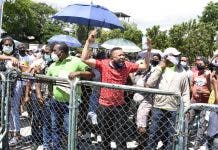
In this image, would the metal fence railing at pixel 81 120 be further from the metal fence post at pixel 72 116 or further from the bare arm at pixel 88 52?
the bare arm at pixel 88 52

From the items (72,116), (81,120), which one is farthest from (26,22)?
(72,116)

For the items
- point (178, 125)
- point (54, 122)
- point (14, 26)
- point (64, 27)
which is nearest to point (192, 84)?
point (54, 122)

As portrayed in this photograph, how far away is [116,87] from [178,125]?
0.77 metres

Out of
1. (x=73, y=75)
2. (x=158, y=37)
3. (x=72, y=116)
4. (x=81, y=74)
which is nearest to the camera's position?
(x=72, y=116)

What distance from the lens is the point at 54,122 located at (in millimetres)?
5699

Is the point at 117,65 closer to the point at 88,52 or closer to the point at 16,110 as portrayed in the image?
the point at 88,52

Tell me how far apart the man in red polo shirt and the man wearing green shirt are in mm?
172

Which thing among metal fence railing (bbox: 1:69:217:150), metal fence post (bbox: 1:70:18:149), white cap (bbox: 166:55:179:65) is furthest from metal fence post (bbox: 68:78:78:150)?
white cap (bbox: 166:55:179:65)

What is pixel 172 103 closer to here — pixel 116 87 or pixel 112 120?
pixel 112 120

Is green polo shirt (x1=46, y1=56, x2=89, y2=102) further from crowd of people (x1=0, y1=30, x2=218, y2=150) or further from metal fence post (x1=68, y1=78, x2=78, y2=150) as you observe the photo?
metal fence post (x1=68, y1=78, x2=78, y2=150)

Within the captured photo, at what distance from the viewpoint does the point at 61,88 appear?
5.81 meters

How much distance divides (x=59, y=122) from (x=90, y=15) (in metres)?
3.82

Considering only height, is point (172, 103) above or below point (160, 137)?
above

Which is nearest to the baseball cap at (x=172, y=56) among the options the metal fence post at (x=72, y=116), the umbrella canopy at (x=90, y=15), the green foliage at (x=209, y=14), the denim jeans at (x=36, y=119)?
the denim jeans at (x=36, y=119)
